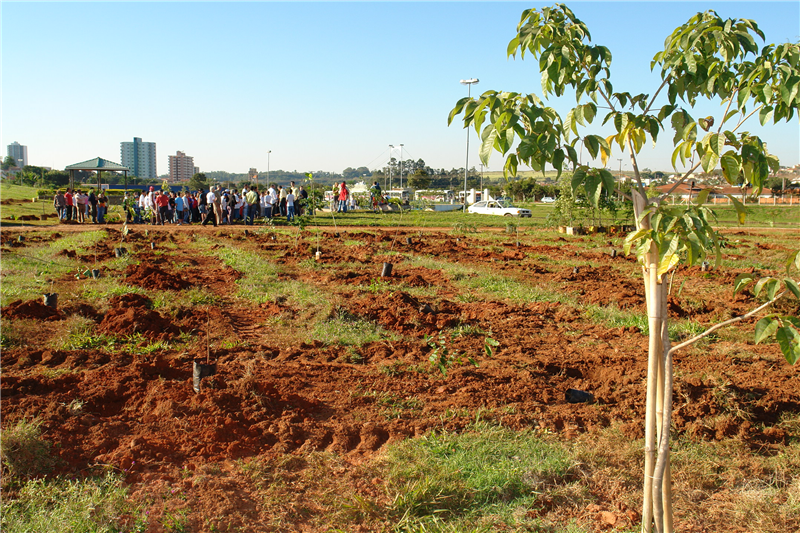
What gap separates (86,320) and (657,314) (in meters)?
6.92

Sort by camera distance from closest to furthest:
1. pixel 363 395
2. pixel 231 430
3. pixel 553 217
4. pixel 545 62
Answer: pixel 545 62 → pixel 231 430 → pixel 363 395 → pixel 553 217

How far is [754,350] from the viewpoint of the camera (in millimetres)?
6277

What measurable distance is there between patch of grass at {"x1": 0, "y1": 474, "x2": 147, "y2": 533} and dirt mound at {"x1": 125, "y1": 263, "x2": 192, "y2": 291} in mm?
6280

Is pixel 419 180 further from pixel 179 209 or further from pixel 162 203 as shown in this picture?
pixel 162 203

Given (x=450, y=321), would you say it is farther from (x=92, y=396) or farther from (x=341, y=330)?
(x=92, y=396)

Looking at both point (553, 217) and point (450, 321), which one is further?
point (553, 217)

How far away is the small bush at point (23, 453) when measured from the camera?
11.0 feet

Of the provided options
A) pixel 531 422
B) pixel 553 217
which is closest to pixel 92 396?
pixel 531 422

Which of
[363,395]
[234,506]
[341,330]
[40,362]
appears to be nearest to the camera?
[234,506]

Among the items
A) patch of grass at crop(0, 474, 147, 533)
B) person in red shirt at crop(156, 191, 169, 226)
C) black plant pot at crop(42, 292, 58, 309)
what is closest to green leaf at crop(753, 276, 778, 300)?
patch of grass at crop(0, 474, 147, 533)

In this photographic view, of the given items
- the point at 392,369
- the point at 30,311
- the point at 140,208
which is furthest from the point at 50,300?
the point at 140,208

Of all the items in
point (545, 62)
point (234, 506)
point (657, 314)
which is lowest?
point (234, 506)

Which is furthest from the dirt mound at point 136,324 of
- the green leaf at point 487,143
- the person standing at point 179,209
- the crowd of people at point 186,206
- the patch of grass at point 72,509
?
the person standing at point 179,209

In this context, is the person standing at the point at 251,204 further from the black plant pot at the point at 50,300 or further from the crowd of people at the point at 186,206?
the black plant pot at the point at 50,300
